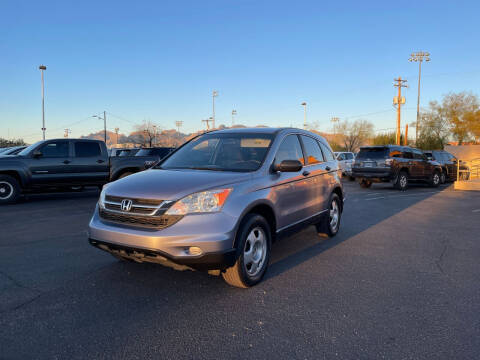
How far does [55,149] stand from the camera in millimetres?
11438

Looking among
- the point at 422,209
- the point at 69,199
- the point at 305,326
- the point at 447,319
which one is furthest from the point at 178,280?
the point at 69,199

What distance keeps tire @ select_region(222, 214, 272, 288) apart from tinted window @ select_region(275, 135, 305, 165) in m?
0.95

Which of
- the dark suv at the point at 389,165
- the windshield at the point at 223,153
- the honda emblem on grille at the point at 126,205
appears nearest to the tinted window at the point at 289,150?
the windshield at the point at 223,153

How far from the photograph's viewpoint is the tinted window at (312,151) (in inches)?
226

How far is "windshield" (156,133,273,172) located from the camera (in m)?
4.59

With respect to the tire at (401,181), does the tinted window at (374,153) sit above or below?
above

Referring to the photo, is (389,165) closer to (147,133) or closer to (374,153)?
(374,153)

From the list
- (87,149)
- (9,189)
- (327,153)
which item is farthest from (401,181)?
(9,189)

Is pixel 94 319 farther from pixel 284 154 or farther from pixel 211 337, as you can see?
pixel 284 154

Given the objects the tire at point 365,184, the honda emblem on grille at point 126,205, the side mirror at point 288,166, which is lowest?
the tire at point 365,184

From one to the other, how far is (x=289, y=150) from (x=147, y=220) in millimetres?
2387

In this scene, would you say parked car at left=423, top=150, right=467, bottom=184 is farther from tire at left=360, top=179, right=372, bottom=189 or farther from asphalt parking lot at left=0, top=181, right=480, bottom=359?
asphalt parking lot at left=0, top=181, right=480, bottom=359

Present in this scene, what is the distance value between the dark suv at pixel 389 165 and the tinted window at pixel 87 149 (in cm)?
1066

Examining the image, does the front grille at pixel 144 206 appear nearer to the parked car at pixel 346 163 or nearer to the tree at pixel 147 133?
Result: the parked car at pixel 346 163
